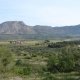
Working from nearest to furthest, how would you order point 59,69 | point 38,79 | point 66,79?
point 38,79 < point 66,79 < point 59,69

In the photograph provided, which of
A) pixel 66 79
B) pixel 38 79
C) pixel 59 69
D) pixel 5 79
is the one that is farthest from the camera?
pixel 59 69

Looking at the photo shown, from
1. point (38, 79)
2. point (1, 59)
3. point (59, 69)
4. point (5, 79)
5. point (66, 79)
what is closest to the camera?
point (5, 79)

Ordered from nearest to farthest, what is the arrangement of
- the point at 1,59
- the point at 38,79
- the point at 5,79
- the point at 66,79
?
the point at 5,79, the point at 38,79, the point at 66,79, the point at 1,59

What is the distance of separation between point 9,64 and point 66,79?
9.55 meters

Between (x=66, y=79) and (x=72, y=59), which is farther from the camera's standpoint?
(x=72, y=59)

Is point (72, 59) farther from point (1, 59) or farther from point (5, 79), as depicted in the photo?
point (5, 79)

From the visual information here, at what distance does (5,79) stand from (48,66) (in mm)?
31935

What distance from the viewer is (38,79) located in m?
42.8

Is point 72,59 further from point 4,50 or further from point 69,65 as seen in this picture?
point 4,50

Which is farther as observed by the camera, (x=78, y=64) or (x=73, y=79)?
(x=78, y=64)

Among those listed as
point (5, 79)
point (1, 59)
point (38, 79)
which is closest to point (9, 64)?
point (1, 59)

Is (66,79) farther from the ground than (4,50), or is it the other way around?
(4,50)

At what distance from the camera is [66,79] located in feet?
150

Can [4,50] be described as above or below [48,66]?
above
